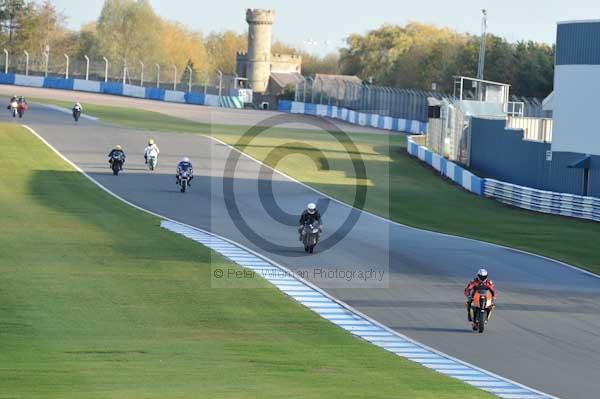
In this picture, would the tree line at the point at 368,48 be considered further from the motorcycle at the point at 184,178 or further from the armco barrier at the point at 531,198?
the motorcycle at the point at 184,178

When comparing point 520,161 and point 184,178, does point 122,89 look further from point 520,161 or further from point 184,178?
point 184,178

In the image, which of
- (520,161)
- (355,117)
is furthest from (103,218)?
(355,117)

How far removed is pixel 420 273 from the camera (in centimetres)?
2906

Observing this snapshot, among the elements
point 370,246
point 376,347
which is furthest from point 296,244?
point 376,347

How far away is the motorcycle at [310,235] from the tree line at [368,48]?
7676 cm

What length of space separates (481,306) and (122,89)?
9904 cm

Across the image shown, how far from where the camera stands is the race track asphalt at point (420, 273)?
20688mm

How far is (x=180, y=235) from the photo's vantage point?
34031 millimetres

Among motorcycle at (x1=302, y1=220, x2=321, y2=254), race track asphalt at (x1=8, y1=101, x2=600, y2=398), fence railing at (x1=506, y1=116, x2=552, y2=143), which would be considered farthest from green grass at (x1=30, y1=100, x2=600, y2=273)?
motorcycle at (x1=302, y1=220, x2=321, y2=254)

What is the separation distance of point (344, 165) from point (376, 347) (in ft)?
136

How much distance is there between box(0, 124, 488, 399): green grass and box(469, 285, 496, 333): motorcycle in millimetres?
2671

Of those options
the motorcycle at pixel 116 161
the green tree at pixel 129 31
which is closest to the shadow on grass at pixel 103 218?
the motorcycle at pixel 116 161

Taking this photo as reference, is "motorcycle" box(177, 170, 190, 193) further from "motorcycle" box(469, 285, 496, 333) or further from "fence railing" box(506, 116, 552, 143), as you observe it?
"motorcycle" box(469, 285, 496, 333)

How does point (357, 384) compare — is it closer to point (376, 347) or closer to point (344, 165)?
point (376, 347)
